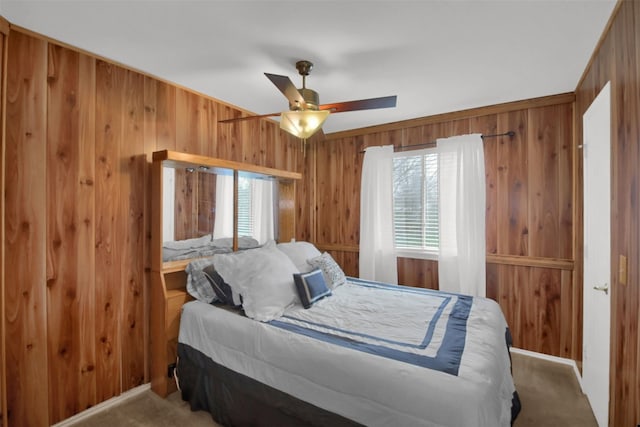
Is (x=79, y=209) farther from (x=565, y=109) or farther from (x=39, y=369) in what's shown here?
(x=565, y=109)

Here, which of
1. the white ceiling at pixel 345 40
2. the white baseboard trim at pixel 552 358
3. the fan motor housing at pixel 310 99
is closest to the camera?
the white ceiling at pixel 345 40

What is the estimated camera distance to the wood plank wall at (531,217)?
2836 millimetres

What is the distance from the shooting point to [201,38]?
194cm

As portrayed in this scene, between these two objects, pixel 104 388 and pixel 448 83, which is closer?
pixel 104 388

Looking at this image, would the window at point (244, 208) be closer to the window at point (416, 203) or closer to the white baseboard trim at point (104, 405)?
the white baseboard trim at point (104, 405)

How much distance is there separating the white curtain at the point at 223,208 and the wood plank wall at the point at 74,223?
0.54m

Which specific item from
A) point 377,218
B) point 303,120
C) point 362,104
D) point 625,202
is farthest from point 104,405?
point 625,202

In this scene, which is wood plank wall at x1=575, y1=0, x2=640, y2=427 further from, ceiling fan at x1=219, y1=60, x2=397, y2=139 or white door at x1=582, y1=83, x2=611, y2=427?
ceiling fan at x1=219, y1=60, x2=397, y2=139

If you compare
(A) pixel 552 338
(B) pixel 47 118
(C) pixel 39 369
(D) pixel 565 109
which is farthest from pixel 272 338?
(D) pixel 565 109

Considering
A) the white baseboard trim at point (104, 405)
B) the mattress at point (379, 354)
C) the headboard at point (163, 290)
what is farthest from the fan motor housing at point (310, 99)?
the white baseboard trim at point (104, 405)

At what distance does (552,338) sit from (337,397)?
102 inches

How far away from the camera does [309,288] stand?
2.35m

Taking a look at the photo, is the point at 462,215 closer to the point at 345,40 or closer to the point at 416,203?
the point at 416,203

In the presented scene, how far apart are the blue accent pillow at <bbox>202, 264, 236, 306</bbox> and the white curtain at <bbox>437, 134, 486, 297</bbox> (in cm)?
222
